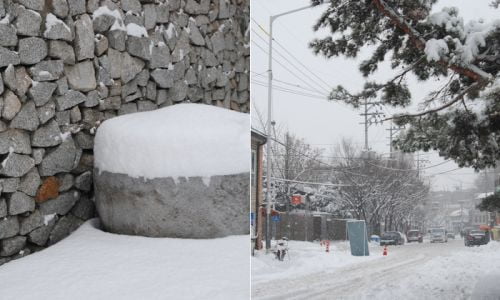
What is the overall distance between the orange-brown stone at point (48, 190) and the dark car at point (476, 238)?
1.56 meters

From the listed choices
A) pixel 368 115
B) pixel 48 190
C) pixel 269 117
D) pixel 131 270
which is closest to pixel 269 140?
pixel 269 117

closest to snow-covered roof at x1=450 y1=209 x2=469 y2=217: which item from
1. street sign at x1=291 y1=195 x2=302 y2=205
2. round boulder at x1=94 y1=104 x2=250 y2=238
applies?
street sign at x1=291 y1=195 x2=302 y2=205

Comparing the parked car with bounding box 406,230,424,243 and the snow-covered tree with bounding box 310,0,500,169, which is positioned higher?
the snow-covered tree with bounding box 310,0,500,169

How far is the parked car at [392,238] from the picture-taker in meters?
1.00

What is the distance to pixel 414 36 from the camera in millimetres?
979

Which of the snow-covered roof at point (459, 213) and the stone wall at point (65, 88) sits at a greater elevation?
the stone wall at point (65, 88)

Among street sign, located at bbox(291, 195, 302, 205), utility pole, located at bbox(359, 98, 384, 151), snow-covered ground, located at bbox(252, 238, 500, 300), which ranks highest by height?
utility pole, located at bbox(359, 98, 384, 151)

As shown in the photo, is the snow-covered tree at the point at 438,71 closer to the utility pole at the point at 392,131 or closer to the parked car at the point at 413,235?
the utility pole at the point at 392,131

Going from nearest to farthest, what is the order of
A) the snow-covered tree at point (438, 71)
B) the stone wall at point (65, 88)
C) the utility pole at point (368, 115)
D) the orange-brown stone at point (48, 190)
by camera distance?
the snow-covered tree at point (438, 71) → the utility pole at point (368, 115) → the stone wall at point (65, 88) → the orange-brown stone at point (48, 190)

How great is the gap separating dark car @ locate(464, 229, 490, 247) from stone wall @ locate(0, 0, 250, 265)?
5.00ft

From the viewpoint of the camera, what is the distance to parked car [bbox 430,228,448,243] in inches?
39.8

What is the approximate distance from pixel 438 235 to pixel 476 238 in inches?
2.5

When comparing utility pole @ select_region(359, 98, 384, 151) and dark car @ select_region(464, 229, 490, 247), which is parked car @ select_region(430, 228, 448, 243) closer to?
dark car @ select_region(464, 229, 490, 247)

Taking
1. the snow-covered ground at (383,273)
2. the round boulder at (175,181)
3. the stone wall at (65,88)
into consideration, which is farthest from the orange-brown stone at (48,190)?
the snow-covered ground at (383,273)
